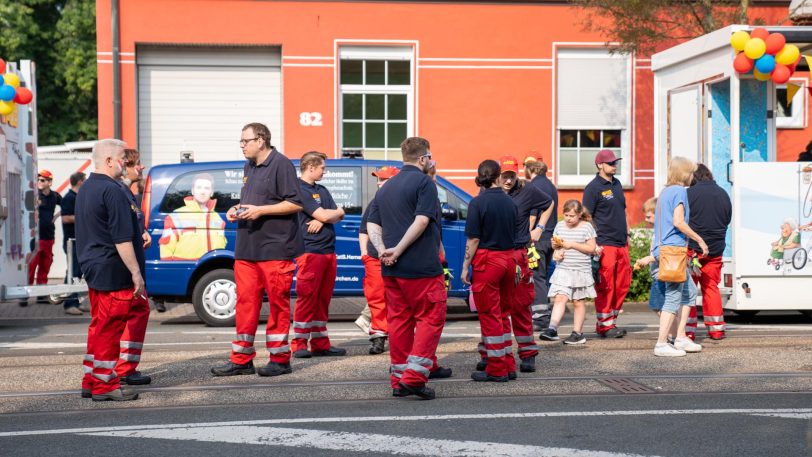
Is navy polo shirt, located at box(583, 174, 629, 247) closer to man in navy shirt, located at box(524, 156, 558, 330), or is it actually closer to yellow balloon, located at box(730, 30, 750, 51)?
man in navy shirt, located at box(524, 156, 558, 330)

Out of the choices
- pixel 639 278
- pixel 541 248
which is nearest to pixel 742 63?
pixel 541 248

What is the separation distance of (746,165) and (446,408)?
233 inches

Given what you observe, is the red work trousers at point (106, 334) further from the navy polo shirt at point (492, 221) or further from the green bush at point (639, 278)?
the green bush at point (639, 278)

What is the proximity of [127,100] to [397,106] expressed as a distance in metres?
4.81

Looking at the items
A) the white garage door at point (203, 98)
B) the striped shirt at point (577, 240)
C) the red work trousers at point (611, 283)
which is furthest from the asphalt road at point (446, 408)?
the white garage door at point (203, 98)

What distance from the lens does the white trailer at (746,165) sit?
1167 cm

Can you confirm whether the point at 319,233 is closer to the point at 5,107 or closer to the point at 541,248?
the point at 541,248

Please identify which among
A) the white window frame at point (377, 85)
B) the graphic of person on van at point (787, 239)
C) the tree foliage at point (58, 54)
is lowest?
the graphic of person on van at point (787, 239)

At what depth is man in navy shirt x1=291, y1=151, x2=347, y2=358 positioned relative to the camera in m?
9.34

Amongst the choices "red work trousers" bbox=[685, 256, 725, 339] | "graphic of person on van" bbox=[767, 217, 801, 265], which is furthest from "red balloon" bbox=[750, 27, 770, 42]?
"red work trousers" bbox=[685, 256, 725, 339]

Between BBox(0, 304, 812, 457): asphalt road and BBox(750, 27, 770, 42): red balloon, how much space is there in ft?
11.1

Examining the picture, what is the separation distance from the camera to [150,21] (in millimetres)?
19531

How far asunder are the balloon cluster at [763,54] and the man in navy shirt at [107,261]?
7069mm

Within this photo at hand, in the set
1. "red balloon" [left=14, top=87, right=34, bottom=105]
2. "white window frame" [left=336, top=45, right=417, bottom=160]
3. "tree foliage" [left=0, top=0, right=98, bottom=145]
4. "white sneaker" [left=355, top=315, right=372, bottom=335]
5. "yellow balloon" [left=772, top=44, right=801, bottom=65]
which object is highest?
"tree foliage" [left=0, top=0, right=98, bottom=145]
